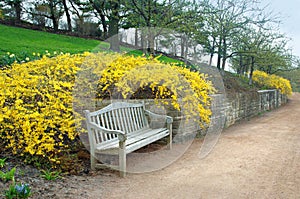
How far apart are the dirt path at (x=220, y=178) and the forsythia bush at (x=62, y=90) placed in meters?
0.92

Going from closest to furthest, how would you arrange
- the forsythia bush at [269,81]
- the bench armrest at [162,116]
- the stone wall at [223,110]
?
1. the bench armrest at [162,116]
2. the stone wall at [223,110]
3. the forsythia bush at [269,81]

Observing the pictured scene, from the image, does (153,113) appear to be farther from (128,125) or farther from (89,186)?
(89,186)

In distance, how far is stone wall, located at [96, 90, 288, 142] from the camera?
564cm

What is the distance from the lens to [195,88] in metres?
6.01

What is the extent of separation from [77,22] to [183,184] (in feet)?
59.2

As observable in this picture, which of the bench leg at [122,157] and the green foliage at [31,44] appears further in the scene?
the green foliage at [31,44]

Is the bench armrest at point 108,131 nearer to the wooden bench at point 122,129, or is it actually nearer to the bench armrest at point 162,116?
the wooden bench at point 122,129

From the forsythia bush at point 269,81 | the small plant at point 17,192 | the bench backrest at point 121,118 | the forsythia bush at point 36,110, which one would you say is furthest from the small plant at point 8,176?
the forsythia bush at point 269,81

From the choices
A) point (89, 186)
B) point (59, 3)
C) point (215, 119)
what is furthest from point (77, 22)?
point (89, 186)

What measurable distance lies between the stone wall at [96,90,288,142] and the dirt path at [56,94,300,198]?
639mm

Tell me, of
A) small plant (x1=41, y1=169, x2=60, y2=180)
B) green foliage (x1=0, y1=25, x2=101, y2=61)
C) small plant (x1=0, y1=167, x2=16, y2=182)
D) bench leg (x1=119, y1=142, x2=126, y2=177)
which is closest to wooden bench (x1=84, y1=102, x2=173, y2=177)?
bench leg (x1=119, y1=142, x2=126, y2=177)

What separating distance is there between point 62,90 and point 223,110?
4926 millimetres

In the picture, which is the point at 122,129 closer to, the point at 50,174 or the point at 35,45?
the point at 50,174

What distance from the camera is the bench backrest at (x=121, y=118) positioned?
Answer: 4.22 m
